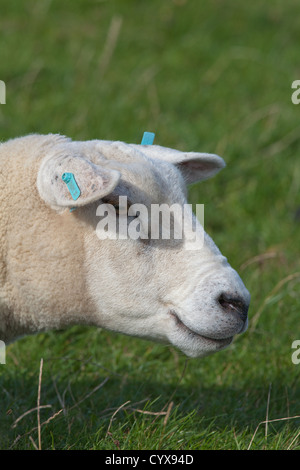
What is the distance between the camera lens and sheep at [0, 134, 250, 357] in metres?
3.15

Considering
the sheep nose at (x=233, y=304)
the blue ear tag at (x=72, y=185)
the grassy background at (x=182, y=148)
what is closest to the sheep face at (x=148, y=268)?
the sheep nose at (x=233, y=304)

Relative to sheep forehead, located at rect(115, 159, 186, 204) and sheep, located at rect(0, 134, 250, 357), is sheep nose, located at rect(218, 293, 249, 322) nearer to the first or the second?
sheep, located at rect(0, 134, 250, 357)

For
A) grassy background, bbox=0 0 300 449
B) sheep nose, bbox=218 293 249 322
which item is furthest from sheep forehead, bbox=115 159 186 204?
grassy background, bbox=0 0 300 449

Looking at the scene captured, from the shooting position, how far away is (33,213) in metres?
3.19

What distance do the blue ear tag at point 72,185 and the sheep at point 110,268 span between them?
138 mm

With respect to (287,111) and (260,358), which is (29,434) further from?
(287,111)

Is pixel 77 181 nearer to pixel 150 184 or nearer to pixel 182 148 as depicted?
pixel 150 184

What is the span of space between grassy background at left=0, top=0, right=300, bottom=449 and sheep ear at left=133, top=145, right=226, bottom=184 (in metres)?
1.01

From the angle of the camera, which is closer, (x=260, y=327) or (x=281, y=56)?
(x=260, y=327)

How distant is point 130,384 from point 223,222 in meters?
2.44

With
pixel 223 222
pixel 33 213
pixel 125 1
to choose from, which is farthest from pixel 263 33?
pixel 33 213

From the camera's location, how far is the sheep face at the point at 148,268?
3141mm
